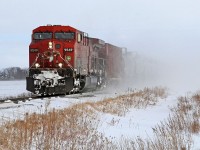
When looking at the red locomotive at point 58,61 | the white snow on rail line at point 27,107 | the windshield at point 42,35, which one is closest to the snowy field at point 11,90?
the windshield at point 42,35

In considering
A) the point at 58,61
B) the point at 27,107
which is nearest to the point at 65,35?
the point at 58,61

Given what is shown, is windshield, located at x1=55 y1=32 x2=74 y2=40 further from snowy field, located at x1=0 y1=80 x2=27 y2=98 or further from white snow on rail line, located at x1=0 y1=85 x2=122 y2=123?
snowy field, located at x1=0 y1=80 x2=27 y2=98

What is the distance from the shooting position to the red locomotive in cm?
1908

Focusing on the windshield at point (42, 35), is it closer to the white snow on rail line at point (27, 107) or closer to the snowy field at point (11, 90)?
the snowy field at point (11, 90)

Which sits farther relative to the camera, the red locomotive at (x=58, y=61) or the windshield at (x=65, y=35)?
the windshield at (x=65, y=35)

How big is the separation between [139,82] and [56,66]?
22.2 metres

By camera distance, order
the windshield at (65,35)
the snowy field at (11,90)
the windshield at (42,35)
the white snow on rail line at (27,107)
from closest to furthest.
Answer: the white snow on rail line at (27,107), the windshield at (65,35), the windshield at (42,35), the snowy field at (11,90)

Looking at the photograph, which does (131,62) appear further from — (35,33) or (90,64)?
(35,33)

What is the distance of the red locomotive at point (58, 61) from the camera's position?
19.1m

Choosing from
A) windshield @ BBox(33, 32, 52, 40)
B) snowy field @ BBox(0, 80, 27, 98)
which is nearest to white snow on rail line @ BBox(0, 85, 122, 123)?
windshield @ BBox(33, 32, 52, 40)

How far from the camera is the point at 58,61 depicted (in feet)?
65.3

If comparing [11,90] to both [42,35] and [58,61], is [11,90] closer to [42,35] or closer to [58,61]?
[42,35]

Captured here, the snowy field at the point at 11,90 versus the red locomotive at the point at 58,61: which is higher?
the red locomotive at the point at 58,61

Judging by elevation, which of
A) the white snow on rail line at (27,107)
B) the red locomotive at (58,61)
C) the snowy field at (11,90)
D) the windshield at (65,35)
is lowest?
the snowy field at (11,90)
